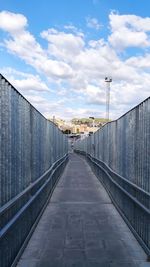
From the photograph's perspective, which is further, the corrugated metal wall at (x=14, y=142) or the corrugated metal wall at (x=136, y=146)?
the corrugated metal wall at (x=136, y=146)

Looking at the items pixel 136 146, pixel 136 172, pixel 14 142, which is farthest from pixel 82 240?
pixel 14 142

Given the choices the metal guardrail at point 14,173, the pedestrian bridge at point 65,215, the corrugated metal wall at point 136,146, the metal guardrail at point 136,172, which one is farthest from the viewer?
the corrugated metal wall at point 136,146

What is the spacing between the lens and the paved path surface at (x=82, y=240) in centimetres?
646

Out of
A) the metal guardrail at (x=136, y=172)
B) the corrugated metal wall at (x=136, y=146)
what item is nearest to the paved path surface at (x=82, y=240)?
the metal guardrail at (x=136, y=172)

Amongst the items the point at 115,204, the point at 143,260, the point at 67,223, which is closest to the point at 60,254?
the point at 143,260

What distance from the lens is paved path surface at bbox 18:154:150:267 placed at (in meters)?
6.46

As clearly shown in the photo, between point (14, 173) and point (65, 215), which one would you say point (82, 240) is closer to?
point (14, 173)

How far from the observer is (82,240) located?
308 inches

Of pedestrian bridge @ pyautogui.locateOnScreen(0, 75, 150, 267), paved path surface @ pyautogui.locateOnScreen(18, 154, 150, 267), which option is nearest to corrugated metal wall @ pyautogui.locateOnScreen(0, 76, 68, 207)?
pedestrian bridge @ pyautogui.locateOnScreen(0, 75, 150, 267)

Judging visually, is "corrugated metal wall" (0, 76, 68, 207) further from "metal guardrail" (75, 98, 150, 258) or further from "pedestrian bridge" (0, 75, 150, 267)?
"metal guardrail" (75, 98, 150, 258)

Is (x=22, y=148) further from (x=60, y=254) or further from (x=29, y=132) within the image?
(x=60, y=254)

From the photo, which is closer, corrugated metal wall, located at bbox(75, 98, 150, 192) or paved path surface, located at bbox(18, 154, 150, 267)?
paved path surface, located at bbox(18, 154, 150, 267)

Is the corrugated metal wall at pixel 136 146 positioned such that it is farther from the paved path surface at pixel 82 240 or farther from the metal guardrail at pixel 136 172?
the paved path surface at pixel 82 240

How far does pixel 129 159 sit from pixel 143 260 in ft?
10.6
